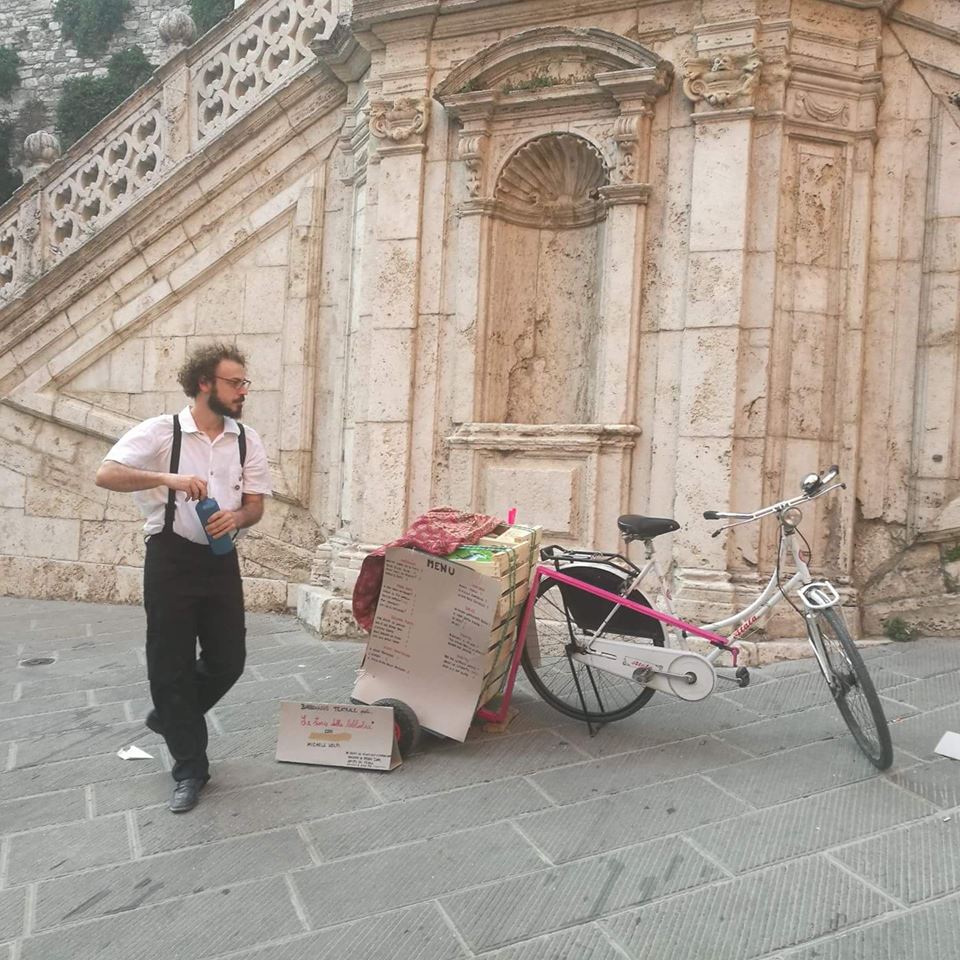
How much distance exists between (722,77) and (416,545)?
388cm

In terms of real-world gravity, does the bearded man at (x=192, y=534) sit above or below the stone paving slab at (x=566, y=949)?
above

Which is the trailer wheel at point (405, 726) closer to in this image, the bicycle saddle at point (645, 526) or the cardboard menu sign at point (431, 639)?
the cardboard menu sign at point (431, 639)

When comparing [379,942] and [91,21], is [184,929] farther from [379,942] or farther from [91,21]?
[91,21]

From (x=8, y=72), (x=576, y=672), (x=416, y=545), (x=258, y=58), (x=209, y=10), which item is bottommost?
(x=576, y=672)

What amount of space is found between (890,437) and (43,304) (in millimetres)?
7410

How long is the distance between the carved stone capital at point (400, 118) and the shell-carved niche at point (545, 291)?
0.75 metres

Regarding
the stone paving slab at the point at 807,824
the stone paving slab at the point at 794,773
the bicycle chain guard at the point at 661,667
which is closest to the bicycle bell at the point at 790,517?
the bicycle chain guard at the point at 661,667

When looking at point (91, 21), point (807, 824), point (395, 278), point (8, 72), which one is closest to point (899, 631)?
point (807, 824)

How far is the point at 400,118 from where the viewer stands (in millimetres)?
6391

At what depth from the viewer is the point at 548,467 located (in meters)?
6.08

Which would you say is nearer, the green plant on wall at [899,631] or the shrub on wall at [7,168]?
the green plant on wall at [899,631]

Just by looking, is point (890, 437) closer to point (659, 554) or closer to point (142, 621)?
point (659, 554)

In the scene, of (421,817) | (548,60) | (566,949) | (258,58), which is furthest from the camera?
(258,58)

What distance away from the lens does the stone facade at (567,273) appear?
5641 mm
